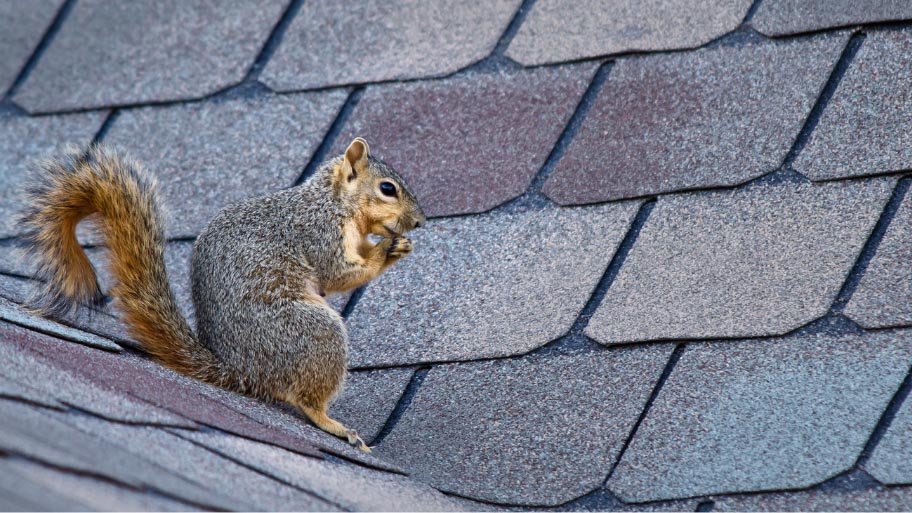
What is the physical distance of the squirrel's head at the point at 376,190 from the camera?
2158 millimetres

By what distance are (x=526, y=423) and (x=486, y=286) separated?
36 cm

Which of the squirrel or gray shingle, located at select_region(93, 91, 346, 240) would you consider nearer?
the squirrel

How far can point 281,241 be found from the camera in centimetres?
205

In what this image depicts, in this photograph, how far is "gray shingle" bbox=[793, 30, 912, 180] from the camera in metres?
2.06

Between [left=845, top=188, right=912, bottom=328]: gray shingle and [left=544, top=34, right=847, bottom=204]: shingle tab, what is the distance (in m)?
0.28

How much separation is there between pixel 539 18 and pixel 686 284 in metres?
0.82

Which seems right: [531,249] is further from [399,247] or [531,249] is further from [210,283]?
[210,283]

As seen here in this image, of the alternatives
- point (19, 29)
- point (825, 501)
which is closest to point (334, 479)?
point (825, 501)

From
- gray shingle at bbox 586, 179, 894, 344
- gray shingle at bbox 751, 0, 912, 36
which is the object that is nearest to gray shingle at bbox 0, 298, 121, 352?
gray shingle at bbox 586, 179, 894, 344

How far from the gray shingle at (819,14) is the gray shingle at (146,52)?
1.25 metres

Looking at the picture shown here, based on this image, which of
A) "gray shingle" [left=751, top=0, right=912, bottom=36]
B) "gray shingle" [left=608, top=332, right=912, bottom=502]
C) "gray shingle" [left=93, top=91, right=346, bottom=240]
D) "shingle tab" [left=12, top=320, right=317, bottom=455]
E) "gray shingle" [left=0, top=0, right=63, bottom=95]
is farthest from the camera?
"gray shingle" [left=0, top=0, right=63, bottom=95]

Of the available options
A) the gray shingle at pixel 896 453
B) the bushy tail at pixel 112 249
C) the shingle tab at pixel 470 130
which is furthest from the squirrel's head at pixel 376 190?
the gray shingle at pixel 896 453

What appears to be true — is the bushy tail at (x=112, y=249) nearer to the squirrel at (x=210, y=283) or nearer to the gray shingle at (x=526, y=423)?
the squirrel at (x=210, y=283)

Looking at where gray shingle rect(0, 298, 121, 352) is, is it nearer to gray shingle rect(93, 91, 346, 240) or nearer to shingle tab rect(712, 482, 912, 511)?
gray shingle rect(93, 91, 346, 240)
